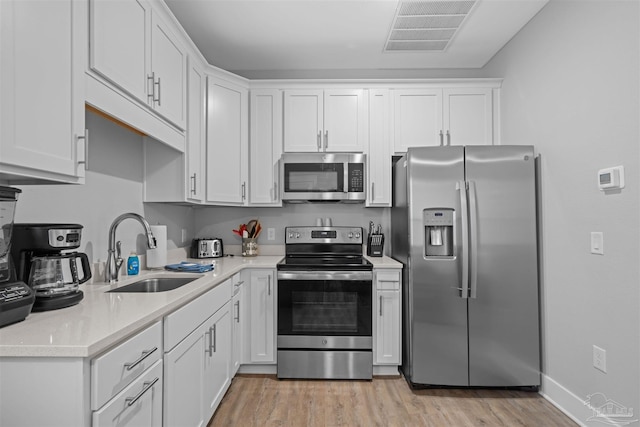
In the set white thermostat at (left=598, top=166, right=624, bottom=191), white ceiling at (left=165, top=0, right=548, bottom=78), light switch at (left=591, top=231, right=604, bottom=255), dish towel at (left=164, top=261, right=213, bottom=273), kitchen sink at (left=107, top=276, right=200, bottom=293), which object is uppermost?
white ceiling at (left=165, top=0, right=548, bottom=78)

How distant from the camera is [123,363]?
3.71 ft

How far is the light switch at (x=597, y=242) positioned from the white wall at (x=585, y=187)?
0.03m

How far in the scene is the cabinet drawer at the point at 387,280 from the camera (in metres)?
2.79

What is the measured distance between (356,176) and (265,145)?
2.83 feet

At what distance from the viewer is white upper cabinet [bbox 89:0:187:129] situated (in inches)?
57.9

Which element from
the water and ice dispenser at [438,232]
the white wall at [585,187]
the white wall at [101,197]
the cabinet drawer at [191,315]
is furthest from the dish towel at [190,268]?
the white wall at [585,187]

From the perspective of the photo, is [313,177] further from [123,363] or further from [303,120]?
[123,363]

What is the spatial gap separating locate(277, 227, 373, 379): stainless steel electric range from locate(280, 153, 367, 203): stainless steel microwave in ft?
2.12

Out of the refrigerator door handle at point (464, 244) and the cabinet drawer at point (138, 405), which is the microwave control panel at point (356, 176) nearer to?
the refrigerator door handle at point (464, 244)

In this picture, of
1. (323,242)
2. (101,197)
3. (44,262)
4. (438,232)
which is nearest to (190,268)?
(101,197)

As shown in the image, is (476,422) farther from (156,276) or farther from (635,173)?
(156,276)

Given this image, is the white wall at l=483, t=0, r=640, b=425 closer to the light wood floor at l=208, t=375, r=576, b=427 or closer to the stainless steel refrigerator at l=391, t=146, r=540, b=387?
the stainless steel refrigerator at l=391, t=146, r=540, b=387

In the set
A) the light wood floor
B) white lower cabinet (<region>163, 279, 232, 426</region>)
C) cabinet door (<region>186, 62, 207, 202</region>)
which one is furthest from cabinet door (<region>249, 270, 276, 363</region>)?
cabinet door (<region>186, 62, 207, 202</region>)

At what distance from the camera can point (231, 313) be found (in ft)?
8.23
